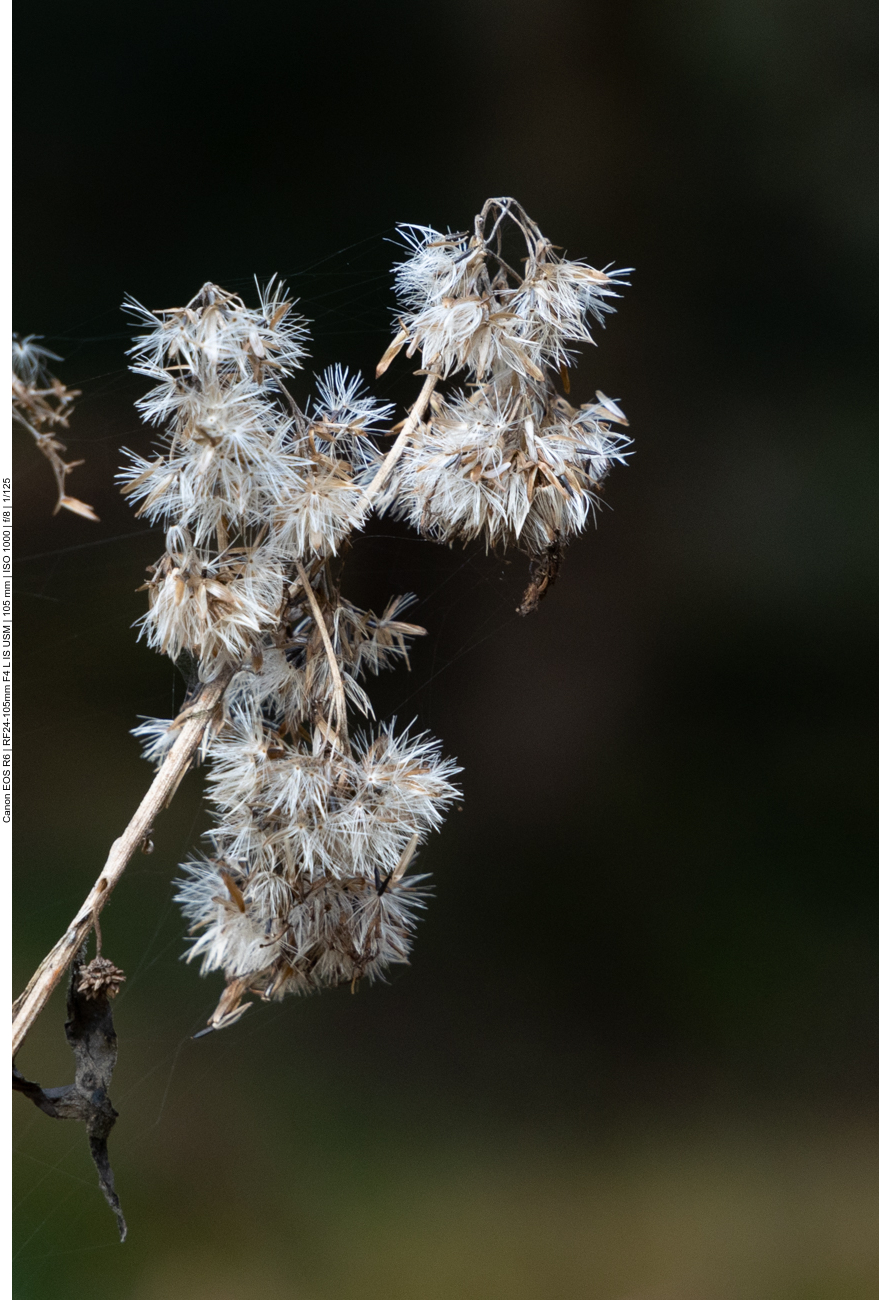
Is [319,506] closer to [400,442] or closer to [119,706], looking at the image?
[400,442]

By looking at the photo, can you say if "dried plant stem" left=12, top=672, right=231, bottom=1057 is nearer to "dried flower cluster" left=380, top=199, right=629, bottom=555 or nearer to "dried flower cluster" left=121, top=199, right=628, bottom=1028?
"dried flower cluster" left=121, top=199, right=628, bottom=1028

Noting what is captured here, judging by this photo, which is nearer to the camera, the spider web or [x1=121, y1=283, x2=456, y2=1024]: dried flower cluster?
[x1=121, y1=283, x2=456, y2=1024]: dried flower cluster

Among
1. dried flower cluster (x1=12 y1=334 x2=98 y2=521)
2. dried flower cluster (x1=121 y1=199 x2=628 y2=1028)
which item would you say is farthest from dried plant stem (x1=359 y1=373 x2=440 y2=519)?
dried flower cluster (x1=12 y1=334 x2=98 y2=521)

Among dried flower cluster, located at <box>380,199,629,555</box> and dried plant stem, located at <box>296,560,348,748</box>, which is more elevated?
dried flower cluster, located at <box>380,199,629,555</box>

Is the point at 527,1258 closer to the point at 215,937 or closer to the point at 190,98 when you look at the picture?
the point at 215,937

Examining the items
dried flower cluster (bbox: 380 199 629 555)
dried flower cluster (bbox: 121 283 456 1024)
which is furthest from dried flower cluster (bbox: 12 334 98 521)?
dried flower cluster (bbox: 380 199 629 555)

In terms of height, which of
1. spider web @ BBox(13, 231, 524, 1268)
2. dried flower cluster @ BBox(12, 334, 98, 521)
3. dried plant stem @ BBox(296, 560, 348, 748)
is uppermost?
dried flower cluster @ BBox(12, 334, 98, 521)
